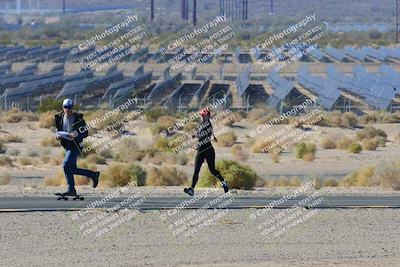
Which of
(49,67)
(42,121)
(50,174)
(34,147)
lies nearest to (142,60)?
(49,67)

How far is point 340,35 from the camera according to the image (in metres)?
132

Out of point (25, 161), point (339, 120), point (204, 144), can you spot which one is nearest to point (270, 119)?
point (339, 120)

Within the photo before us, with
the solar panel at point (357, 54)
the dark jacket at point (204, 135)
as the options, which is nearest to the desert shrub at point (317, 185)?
the dark jacket at point (204, 135)

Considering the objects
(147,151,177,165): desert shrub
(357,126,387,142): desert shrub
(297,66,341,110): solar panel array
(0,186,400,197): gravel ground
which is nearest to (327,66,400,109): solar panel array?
(297,66,341,110): solar panel array

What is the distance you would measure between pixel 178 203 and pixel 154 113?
27.1m

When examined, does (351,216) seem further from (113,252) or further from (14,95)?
(14,95)

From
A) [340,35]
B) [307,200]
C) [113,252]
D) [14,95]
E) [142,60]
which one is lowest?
[340,35]

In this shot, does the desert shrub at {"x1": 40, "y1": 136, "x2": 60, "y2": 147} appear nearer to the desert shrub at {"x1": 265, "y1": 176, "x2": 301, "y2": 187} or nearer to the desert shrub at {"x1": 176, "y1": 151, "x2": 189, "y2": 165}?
the desert shrub at {"x1": 176, "y1": 151, "x2": 189, "y2": 165}

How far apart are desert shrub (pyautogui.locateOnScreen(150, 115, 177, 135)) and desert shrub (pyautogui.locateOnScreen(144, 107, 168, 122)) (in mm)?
1077

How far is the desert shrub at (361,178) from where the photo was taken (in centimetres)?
2606

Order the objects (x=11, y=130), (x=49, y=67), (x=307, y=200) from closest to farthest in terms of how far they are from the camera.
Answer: (x=307, y=200) < (x=11, y=130) < (x=49, y=67)

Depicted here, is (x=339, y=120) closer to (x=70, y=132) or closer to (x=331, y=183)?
(x=331, y=183)

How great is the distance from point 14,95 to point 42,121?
8.22 metres

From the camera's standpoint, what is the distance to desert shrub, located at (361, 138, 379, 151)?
38.6 meters
